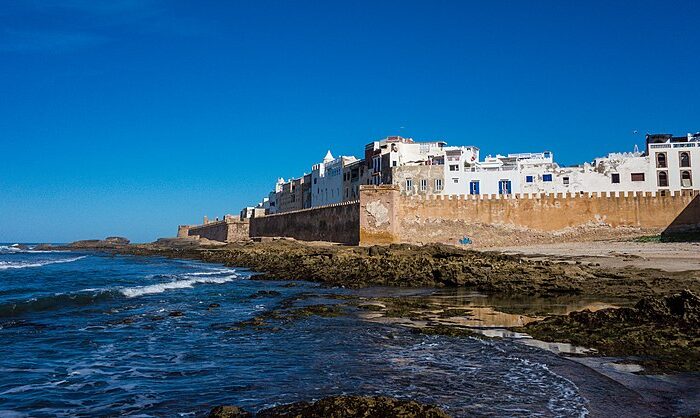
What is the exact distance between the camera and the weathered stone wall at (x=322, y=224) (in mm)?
34062

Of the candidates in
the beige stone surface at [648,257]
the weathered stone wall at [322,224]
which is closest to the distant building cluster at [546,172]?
the weathered stone wall at [322,224]

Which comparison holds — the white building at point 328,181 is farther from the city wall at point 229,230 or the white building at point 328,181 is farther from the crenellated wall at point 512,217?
the crenellated wall at point 512,217

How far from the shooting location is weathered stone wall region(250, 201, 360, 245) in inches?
1341

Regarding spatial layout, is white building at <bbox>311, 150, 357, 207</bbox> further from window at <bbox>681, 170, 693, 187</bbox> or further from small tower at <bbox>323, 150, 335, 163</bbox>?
window at <bbox>681, 170, 693, 187</bbox>

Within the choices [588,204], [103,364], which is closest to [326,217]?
[588,204]

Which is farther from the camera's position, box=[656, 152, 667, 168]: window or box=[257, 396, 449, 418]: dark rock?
box=[656, 152, 667, 168]: window

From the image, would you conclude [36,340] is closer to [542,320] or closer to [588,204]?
[542,320]

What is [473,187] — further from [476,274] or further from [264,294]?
[264,294]

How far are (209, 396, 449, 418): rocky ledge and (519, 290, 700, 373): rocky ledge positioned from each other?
9.22 feet

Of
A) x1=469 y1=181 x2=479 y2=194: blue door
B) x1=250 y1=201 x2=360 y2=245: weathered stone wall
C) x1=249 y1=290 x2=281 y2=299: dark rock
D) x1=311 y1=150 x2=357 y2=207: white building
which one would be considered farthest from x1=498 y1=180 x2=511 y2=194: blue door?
x1=249 y1=290 x2=281 y2=299: dark rock

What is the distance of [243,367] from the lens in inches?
231

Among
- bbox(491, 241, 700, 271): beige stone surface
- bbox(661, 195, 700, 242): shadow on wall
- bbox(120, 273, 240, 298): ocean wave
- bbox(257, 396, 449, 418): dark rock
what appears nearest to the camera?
bbox(257, 396, 449, 418): dark rock

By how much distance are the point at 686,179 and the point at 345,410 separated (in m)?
45.6

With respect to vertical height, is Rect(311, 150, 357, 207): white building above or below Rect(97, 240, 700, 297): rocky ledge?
above
